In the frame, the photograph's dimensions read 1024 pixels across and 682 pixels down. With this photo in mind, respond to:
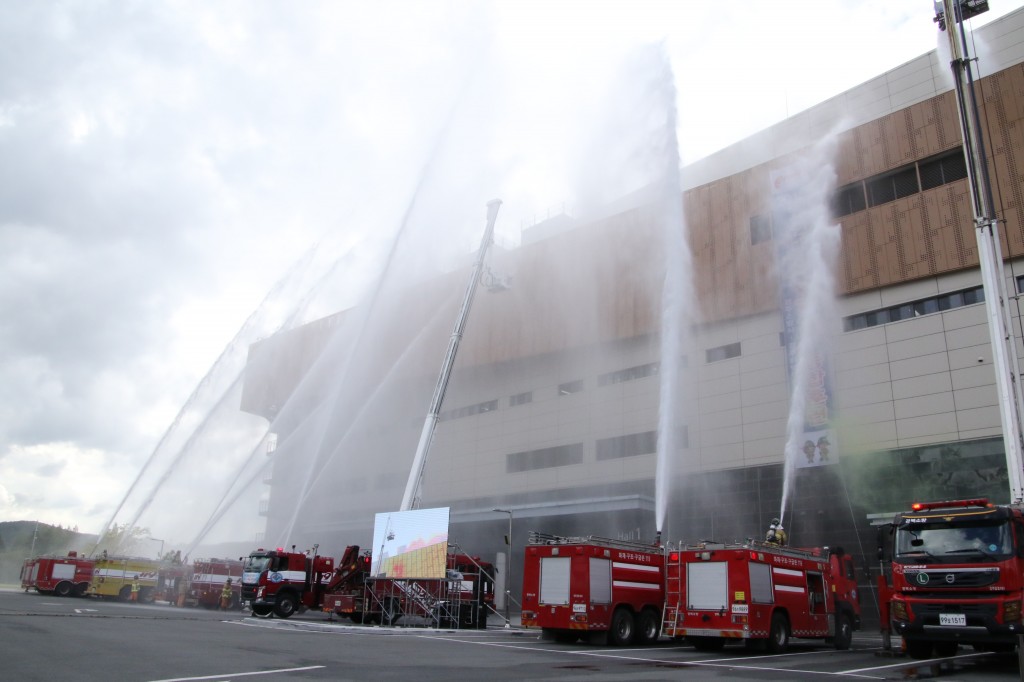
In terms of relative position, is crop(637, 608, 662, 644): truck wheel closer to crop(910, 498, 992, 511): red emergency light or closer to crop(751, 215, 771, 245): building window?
crop(910, 498, 992, 511): red emergency light

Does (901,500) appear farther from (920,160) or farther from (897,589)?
(897,589)

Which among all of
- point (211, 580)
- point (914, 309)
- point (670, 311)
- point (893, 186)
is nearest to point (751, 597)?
point (670, 311)

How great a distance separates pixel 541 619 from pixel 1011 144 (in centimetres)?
2756

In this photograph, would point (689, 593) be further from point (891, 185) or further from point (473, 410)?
point (473, 410)

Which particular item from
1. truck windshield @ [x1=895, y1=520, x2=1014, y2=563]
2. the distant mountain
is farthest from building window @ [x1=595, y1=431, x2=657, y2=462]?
the distant mountain

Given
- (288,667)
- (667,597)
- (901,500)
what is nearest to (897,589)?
(667,597)

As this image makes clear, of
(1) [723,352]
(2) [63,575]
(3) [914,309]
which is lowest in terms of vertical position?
(2) [63,575]

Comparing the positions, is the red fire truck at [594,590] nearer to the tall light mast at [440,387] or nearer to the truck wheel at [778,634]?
the truck wheel at [778,634]

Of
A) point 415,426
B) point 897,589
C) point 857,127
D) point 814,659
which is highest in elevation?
point 857,127

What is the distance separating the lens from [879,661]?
15.6 m

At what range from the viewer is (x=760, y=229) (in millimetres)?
35250

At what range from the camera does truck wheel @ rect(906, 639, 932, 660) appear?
585 inches

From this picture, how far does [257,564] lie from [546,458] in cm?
1837

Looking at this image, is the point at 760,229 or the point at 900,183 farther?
the point at 760,229
